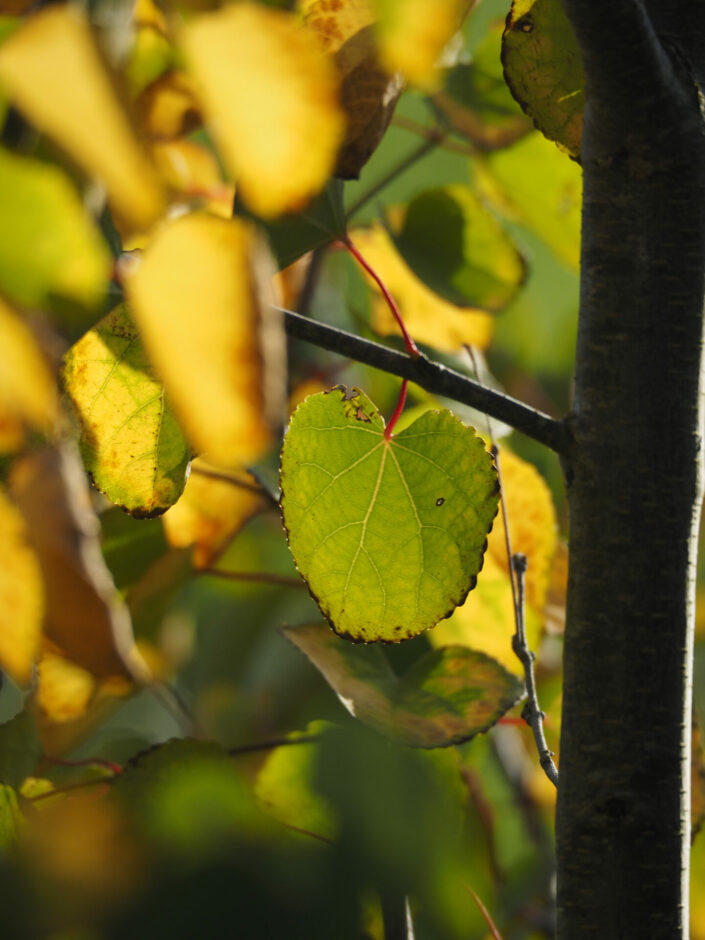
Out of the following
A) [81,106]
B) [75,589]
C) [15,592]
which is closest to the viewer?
[81,106]

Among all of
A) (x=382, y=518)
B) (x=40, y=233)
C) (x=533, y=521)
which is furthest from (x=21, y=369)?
(x=533, y=521)

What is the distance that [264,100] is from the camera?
10cm

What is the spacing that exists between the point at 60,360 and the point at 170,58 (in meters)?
0.18

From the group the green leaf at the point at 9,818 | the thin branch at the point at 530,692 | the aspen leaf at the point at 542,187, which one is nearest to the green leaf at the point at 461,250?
the aspen leaf at the point at 542,187

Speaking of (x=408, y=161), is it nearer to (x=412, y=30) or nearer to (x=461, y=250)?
(x=461, y=250)

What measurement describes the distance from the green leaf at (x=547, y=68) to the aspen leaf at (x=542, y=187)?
0.09 metres

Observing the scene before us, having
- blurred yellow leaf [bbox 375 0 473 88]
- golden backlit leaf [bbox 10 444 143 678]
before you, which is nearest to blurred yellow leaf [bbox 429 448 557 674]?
golden backlit leaf [bbox 10 444 143 678]

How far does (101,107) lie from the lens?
87 mm

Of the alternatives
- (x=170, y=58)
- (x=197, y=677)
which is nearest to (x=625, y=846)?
(x=170, y=58)

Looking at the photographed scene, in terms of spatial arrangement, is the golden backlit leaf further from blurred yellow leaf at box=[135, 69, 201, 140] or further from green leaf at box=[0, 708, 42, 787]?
blurred yellow leaf at box=[135, 69, 201, 140]

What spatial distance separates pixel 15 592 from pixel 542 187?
0.24 metres

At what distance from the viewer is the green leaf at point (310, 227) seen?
24 cm

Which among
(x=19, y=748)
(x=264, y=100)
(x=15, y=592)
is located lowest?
(x=19, y=748)

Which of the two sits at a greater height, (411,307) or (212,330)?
(212,330)
